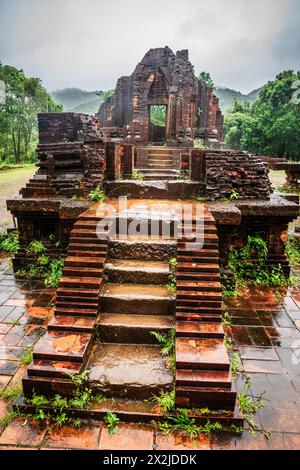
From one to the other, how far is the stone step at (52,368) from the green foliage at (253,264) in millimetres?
3090

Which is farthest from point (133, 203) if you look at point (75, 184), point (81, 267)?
point (81, 267)

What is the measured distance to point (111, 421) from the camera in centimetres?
275

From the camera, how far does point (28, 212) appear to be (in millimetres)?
5492

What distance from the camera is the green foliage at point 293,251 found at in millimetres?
6418

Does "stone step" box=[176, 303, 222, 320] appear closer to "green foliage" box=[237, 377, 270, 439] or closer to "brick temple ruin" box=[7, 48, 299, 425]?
"brick temple ruin" box=[7, 48, 299, 425]

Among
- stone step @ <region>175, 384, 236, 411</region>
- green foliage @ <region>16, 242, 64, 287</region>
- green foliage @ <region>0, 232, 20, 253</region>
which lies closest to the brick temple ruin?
stone step @ <region>175, 384, 236, 411</region>

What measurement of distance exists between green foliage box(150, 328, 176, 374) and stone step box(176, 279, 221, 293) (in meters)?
0.49

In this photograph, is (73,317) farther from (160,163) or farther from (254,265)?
(160,163)

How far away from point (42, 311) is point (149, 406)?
2141 mm

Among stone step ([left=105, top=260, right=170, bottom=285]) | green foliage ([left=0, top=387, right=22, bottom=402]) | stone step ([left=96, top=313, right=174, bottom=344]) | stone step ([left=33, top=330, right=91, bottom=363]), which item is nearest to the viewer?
green foliage ([left=0, top=387, right=22, bottom=402])

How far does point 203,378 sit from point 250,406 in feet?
1.50

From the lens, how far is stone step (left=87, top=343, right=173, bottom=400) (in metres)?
Result: 2.97
